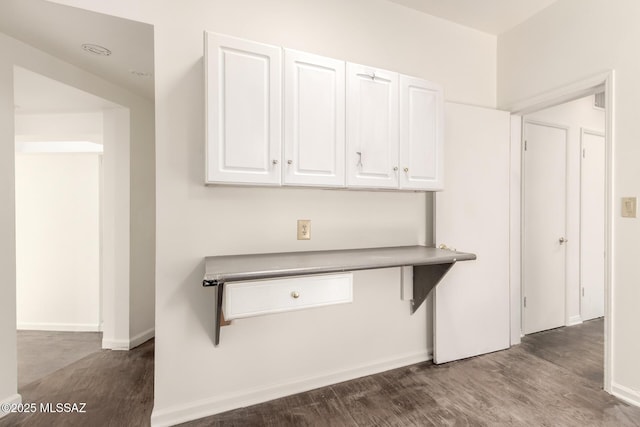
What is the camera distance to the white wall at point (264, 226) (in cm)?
173

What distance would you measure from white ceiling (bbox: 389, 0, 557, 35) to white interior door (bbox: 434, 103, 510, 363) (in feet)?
2.46

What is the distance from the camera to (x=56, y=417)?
1.78 m

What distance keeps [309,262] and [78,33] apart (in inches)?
78.5

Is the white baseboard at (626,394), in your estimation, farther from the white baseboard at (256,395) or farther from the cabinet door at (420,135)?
the cabinet door at (420,135)

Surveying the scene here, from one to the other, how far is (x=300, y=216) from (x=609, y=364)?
7.59ft

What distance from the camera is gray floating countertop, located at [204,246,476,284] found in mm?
1433

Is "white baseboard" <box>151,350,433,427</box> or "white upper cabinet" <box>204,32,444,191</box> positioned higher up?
"white upper cabinet" <box>204,32,444,191</box>

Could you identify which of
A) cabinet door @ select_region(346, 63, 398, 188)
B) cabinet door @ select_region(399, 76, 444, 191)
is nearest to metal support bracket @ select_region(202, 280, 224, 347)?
cabinet door @ select_region(346, 63, 398, 188)

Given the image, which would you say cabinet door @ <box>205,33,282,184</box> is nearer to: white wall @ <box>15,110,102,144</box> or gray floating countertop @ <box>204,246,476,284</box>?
gray floating countertop @ <box>204,246,476,284</box>

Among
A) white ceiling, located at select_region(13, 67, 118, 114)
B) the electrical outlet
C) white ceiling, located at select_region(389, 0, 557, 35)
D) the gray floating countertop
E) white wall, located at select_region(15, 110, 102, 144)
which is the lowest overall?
the gray floating countertop

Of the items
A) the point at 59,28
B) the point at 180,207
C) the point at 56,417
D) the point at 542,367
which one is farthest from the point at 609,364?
the point at 59,28

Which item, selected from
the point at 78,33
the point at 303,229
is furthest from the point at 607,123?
the point at 78,33

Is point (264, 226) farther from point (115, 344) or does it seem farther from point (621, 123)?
point (621, 123)

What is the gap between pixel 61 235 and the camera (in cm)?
326
